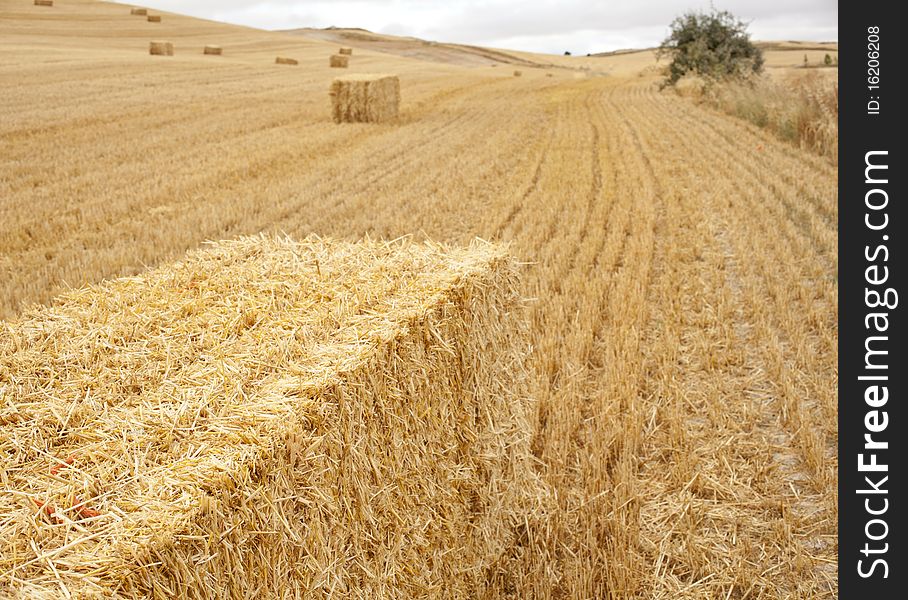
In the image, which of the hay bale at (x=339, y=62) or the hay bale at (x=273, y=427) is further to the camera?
the hay bale at (x=339, y=62)

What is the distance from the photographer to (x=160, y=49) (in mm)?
32125

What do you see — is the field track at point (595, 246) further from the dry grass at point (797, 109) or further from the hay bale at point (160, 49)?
the hay bale at point (160, 49)

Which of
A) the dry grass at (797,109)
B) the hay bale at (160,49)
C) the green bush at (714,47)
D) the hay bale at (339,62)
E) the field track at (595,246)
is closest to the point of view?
the field track at (595,246)

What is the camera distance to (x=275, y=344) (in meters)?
2.56

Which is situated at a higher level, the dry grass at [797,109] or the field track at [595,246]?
the dry grass at [797,109]

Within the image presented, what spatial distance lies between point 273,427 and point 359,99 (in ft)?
52.7

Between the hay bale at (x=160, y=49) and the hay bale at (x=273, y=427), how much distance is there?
3258 centimetres

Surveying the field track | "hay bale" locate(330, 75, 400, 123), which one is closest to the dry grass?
the field track

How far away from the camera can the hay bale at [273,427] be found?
174cm

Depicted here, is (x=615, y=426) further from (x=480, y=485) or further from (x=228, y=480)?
(x=228, y=480)

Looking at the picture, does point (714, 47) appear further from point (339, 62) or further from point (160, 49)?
point (160, 49)

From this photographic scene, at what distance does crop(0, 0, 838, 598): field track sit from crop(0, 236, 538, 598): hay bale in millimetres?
736

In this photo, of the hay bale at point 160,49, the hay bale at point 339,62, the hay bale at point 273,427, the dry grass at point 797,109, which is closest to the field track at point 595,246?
the dry grass at point 797,109
